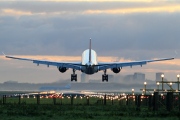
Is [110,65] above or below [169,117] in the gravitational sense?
above

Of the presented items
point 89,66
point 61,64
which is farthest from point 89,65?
point 61,64

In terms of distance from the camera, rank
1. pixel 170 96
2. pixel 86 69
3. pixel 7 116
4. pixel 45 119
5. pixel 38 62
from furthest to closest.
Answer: pixel 38 62, pixel 86 69, pixel 170 96, pixel 7 116, pixel 45 119

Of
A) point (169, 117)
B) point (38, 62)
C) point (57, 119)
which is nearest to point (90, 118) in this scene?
point (57, 119)

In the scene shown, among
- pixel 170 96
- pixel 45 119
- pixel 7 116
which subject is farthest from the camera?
pixel 170 96

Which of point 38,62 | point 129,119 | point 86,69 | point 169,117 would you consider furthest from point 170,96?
point 38,62

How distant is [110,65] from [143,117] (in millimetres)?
65829

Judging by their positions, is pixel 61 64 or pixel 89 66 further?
pixel 61 64

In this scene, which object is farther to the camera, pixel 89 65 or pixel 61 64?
pixel 61 64

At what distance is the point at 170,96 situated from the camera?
62.4 meters

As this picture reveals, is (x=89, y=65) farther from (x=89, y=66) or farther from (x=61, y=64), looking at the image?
(x=61, y=64)

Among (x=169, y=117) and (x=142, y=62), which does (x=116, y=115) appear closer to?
(x=169, y=117)

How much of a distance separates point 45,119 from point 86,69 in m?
63.4

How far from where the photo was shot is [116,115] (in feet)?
189

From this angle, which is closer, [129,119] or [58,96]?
[129,119]
